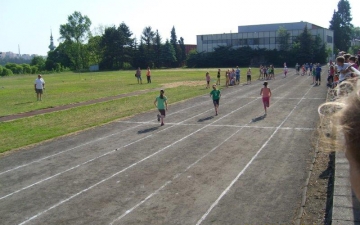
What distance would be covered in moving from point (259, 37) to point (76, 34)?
49009 millimetres

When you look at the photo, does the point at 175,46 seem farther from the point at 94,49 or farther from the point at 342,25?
the point at 342,25

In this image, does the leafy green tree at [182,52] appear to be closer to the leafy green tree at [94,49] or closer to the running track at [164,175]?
the leafy green tree at [94,49]

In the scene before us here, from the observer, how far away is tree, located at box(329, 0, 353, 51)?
10119 centimetres

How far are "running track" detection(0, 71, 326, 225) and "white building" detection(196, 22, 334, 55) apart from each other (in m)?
76.0

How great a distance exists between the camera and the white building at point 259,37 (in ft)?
293

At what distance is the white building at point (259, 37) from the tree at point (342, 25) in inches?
270

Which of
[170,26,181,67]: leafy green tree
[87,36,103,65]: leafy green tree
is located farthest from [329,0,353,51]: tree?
[87,36,103,65]: leafy green tree

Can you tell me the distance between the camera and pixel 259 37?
92562mm

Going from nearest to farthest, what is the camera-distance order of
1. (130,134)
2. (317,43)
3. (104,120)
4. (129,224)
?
(129,224)
(130,134)
(104,120)
(317,43)

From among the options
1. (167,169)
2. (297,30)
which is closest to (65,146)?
(167,169)

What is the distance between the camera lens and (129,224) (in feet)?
24.2

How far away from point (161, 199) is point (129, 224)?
133cm

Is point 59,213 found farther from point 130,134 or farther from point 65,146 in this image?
point 130,134

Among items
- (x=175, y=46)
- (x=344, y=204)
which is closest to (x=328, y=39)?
(x=175, y=46)
